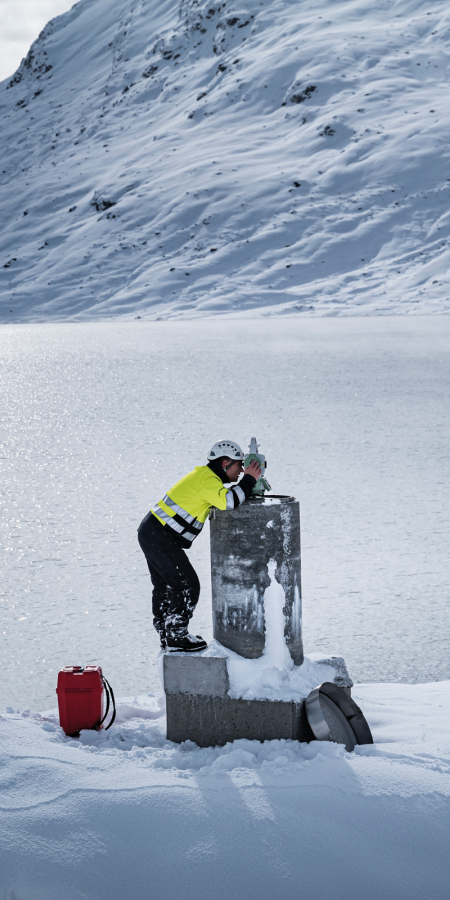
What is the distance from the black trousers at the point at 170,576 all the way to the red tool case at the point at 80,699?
472 millimetres

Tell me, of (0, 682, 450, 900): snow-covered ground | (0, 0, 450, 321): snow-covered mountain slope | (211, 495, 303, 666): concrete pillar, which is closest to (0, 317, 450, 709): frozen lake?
(211, 495, 303, 666): concrete pillar

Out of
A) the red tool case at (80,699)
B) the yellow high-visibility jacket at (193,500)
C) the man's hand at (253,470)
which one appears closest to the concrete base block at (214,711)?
the red tool case at (80,699)

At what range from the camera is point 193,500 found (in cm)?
459

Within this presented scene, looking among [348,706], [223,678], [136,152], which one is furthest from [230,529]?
[136,152]

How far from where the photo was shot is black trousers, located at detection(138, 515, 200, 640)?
4.71m

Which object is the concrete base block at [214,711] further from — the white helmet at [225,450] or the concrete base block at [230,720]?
the white helmet at [225,450]

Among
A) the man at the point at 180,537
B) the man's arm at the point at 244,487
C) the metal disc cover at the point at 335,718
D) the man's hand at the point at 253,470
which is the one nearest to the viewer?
the metal disc cover at the point at 335,718

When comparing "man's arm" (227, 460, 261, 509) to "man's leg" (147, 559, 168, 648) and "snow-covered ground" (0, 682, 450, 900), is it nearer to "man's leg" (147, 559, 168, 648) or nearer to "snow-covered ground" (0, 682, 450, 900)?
"man's leg" (147, 559, 168, 648)

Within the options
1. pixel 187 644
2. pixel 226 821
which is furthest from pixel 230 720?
pixel 226 821

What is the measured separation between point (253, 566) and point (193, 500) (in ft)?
1.56

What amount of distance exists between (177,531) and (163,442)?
7.58 m

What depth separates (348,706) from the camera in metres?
4.20

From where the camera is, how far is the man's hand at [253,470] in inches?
175

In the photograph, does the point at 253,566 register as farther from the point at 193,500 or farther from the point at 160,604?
the point at 160,604
